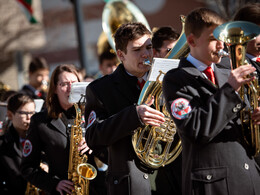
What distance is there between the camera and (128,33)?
4113 mm

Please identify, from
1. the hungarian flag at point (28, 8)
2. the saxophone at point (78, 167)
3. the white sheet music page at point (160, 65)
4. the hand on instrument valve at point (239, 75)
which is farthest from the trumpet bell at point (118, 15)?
the hungarian flag at point (28, 8)

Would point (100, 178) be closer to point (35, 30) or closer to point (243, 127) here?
point (243, 127)

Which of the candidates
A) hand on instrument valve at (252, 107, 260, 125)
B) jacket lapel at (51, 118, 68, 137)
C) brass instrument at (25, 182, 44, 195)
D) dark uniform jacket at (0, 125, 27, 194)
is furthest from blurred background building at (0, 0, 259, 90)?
hand on instrument valve at (252, 107, 260, 125)

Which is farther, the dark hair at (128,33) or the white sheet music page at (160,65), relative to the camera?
the dark hair at (128,33)

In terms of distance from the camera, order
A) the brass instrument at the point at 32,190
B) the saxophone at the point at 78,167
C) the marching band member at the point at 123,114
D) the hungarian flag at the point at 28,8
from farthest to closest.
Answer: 1. the hungarian flag at the point at 28,8
2. the brass instrument at the point at 32,190
3. the saxophone at the point at 78,167
4. the marching band member at the point at 123,114

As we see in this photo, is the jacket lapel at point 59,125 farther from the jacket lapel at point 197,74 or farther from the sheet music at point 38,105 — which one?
the jacket lapel at point 197,74

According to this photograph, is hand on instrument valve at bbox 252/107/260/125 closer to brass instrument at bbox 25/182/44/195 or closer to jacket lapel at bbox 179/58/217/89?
jacket lapel at bbox 179/58/217/89

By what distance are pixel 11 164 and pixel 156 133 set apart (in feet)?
8.52

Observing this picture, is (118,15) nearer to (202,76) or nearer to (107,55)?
(107,55)

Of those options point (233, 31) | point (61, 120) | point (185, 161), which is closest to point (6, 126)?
point (61, 120)

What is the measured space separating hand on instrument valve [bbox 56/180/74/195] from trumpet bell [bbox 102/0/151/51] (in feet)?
8.75

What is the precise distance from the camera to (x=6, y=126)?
627 centimetres

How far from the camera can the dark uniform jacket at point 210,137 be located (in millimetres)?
2920

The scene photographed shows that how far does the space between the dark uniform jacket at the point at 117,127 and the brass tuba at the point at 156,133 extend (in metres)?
0.08
